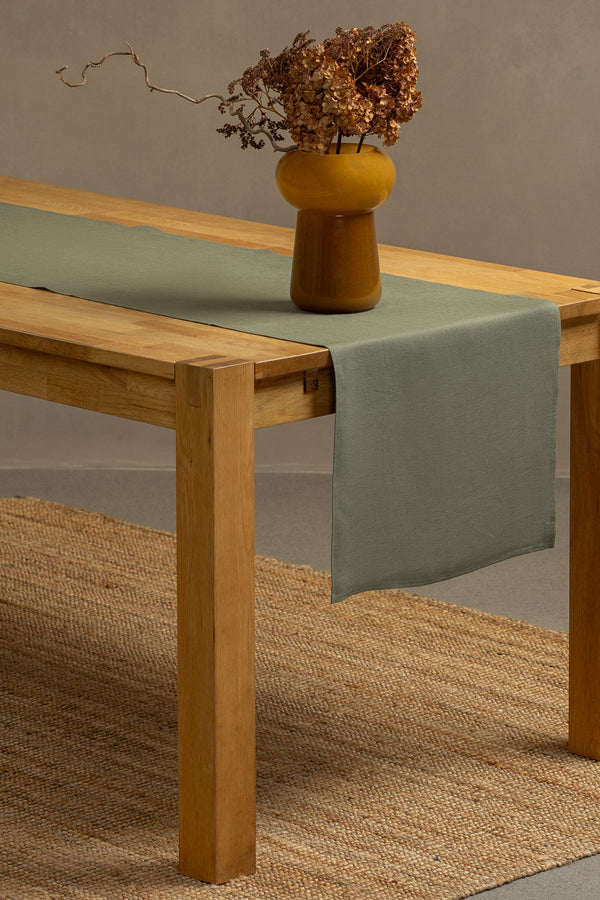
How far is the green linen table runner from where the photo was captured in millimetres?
2148

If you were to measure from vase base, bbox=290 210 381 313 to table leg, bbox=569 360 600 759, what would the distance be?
1.40ft

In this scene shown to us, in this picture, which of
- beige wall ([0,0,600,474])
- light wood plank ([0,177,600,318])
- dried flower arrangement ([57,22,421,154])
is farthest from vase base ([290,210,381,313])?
beige wall ([0,0,600,474])

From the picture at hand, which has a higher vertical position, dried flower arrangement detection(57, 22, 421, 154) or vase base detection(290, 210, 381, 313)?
dried flower arrangement detection(57, 22, 421, 154)

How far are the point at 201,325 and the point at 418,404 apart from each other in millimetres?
338

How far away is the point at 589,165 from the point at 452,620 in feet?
6.33

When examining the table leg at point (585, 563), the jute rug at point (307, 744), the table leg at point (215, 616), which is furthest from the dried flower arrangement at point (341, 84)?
the jute rug at point (307, 744)

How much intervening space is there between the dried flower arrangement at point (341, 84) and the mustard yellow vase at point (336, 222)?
0.04m

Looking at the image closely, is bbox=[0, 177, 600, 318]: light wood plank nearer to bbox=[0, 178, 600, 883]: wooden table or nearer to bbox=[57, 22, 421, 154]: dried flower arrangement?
bbox=[57, 22, 421, 154]: dried flower arrangement

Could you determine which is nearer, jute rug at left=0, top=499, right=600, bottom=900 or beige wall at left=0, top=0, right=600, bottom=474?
jute rug at left=0, top=499, right=600, bottom=900

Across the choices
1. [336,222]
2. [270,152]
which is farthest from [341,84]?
[270,152]

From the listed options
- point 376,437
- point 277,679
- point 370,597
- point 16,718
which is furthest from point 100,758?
point 370,597

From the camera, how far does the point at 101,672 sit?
2908mm

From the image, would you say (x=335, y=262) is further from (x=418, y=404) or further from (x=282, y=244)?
(x=282, y=244)

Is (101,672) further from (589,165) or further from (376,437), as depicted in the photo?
(589,165)
